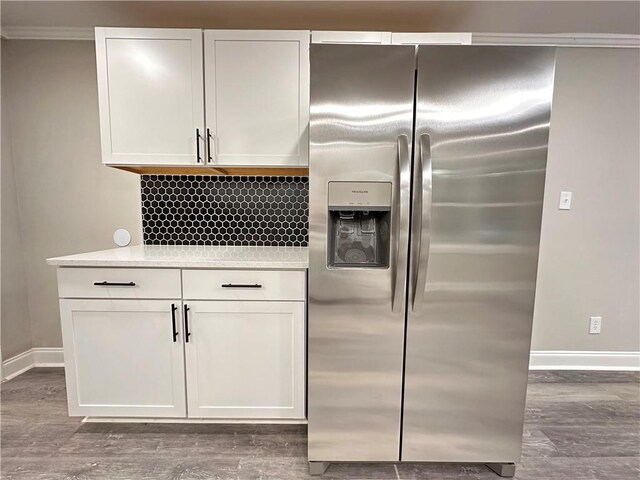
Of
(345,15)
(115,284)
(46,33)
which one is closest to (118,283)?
(115,284)

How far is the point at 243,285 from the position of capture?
1.51 m

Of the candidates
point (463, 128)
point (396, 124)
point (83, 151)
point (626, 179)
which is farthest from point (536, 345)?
point (83, 151)

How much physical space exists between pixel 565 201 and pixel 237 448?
262 centimetres

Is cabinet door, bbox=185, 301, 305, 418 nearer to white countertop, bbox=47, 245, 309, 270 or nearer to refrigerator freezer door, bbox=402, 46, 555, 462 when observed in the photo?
white countertop, bbox=47, 245, 309, 270

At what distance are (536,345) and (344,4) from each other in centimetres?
268

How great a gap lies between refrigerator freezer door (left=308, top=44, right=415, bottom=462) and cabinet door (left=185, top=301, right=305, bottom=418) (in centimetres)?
22

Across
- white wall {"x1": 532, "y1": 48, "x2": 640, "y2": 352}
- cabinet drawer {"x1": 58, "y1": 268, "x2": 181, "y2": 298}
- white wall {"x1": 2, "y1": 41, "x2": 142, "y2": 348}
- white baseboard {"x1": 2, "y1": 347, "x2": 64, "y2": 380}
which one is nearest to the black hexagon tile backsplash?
white wall {"x1": 2, "y1": 41, "x2": 142, "y2": 348}

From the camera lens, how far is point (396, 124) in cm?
123

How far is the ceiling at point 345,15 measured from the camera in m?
1.74

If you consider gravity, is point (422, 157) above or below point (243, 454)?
above

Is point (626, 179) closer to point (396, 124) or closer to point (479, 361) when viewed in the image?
point (479, 361)

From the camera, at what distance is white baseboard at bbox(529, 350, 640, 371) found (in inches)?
90.8

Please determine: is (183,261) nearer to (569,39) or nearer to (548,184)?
(548,184)

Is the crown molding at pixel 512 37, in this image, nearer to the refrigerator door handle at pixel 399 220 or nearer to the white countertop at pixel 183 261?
the refrigerator door handle at pixel 399 220
